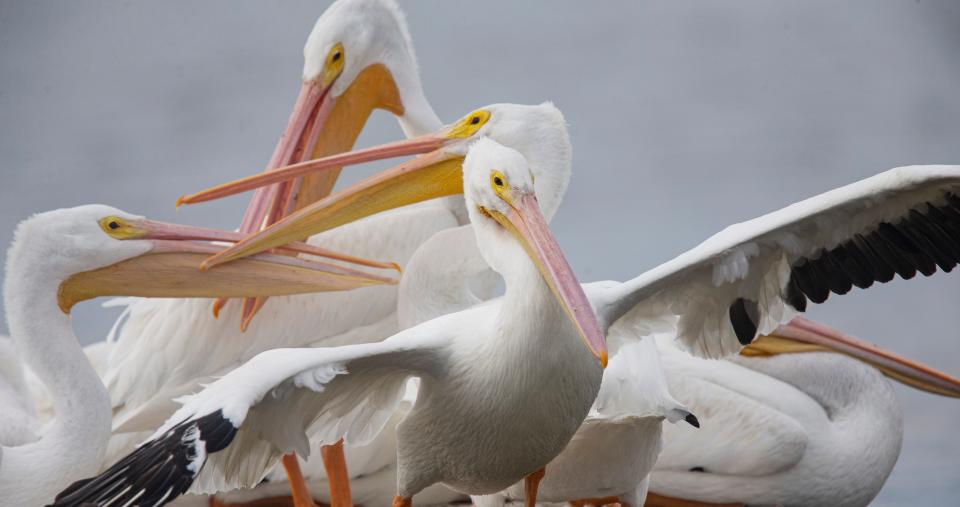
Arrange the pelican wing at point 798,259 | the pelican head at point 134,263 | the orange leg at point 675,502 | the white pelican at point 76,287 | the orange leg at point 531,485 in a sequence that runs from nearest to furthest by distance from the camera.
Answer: the pelican wing at point 798,259
the orange leg at point 531,485
the white pelican at point 76,287
the pelican head at point 134,263
the orange leg at point 675,502

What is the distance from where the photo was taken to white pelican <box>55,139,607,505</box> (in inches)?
111

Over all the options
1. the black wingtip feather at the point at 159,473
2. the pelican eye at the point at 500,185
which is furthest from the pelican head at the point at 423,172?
the black wingtip feather at the point at 159,473

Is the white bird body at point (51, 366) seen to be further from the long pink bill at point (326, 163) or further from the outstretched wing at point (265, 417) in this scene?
the outstretched wing at point (265, 417)

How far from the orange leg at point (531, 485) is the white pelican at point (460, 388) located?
0.23 m

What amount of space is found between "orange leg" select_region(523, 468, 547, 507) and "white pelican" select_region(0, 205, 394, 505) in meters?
0.83

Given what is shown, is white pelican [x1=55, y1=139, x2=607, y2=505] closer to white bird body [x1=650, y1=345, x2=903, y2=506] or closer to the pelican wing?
the pelican wing

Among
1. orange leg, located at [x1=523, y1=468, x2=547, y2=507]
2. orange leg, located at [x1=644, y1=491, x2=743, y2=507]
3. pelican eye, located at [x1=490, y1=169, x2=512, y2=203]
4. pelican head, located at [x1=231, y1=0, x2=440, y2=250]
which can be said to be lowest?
orange leg, located at [x1=644, y1=491, x2=743, y2=507]

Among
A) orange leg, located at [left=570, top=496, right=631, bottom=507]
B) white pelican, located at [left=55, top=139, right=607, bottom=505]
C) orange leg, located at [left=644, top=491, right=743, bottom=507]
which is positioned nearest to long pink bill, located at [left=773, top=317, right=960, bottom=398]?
orange leg, located at [left=644, top=491, right=743, bottom=507]

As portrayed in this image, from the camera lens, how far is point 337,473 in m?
4.18

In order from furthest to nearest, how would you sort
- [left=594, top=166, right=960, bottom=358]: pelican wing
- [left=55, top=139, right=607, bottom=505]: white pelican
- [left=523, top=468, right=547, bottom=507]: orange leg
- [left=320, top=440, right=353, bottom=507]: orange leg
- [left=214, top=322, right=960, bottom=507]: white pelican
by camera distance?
[left=214, top=322, right=960, bottom=507]: white pelican < [left=320, top=440, right=353, bottom=507]: orange leg < [left=523, top=468, right=547, bottom=507]: orange leg < [left=594, top=166, right=960, bottom=358]: pelican wing < [left=55, top=139, right=607, bottom=505]: white pelican

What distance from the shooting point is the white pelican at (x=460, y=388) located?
282 cm

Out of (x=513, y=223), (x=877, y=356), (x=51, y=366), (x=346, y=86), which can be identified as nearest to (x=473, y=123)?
(x=346, y=86)

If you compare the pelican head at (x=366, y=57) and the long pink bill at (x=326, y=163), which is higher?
the pelican head at (x=366, y=57)

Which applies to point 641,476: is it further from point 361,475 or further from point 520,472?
point 361,475
